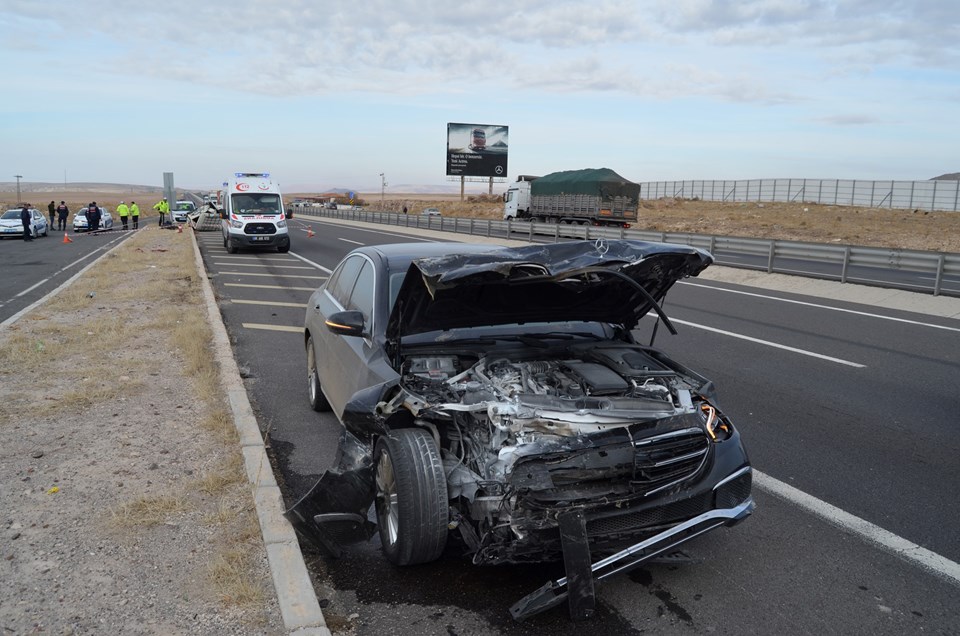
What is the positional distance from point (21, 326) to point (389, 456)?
8.78 meters

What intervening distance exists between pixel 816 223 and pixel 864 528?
157 feet

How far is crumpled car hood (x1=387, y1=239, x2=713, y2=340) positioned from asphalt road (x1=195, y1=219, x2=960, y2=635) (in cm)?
145

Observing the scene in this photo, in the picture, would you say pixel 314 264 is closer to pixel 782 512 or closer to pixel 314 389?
pixel 314 389

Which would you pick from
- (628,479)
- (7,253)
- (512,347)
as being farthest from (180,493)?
(7,253)

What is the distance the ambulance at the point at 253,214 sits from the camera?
84.6 feet

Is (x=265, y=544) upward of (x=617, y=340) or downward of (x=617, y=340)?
downward

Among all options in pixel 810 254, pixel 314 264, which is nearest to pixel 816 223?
pixel 810 254

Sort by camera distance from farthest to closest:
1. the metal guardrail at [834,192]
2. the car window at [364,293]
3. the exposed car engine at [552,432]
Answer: the metal guardrail at [834,192] < the car window at [364,293] < the exposed car engine at [552,432]

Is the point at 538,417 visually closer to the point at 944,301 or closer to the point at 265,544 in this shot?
the point at 265,544

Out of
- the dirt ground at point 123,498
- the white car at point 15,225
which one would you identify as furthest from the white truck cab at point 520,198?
the dirt ground at point 123,498

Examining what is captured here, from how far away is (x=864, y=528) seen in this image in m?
4.52

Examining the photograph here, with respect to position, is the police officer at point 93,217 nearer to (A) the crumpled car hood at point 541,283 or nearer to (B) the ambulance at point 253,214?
(B) the ambulance at point 253,214

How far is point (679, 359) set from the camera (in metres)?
9.19

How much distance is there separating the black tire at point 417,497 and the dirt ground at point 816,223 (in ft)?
104
